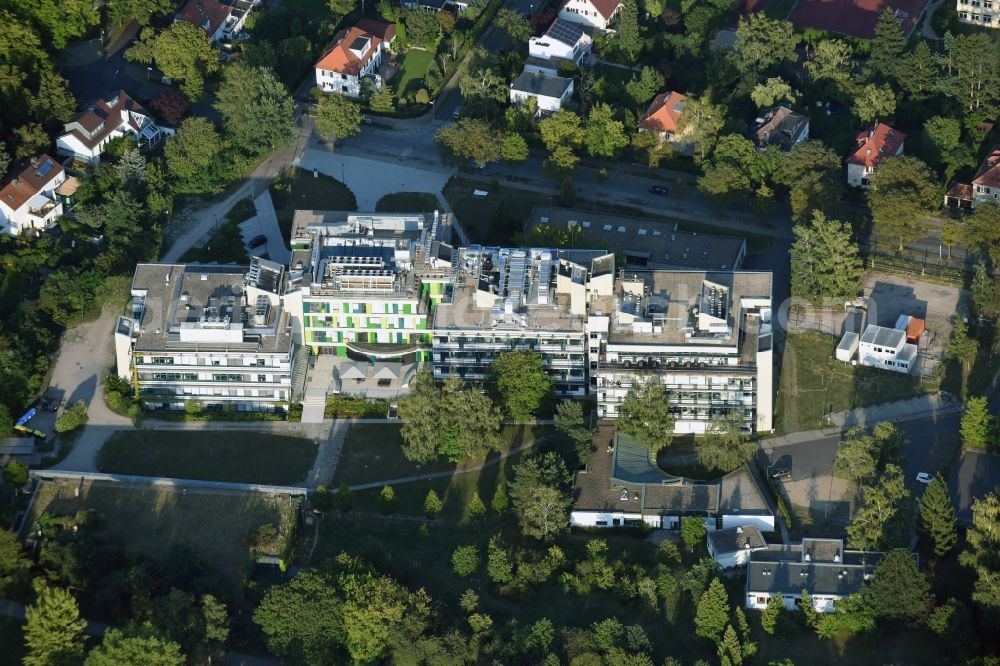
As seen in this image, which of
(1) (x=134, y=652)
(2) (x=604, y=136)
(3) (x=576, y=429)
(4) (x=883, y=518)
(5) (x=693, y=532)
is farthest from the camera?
(2) (x=604, y=136)

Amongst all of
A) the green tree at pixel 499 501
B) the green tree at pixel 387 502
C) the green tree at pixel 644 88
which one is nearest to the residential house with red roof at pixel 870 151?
the green tree at pixel 644 88

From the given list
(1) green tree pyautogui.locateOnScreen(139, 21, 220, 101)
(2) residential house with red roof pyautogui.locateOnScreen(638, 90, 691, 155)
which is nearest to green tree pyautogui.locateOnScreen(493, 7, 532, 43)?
(2) residential house with red roof pyautogui.locateOnScreen(638, 90, 691, 155)

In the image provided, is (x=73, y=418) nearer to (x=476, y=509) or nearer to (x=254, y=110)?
(x=476, y=509)

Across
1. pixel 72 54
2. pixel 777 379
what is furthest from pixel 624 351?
pixel 72 54

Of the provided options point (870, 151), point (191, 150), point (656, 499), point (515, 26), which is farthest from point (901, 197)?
point (191, 150)

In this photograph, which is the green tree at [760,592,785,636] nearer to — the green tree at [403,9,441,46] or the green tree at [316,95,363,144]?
the green tree at [316,95,363,144]

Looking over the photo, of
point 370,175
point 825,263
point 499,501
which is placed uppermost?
point 825,263

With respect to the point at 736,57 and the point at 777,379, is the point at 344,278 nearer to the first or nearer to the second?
the point at 777,379
